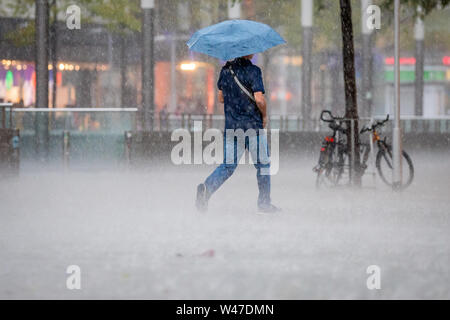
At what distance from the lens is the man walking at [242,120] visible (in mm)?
10930

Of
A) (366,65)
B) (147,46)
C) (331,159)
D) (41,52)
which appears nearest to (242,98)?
(331,159)

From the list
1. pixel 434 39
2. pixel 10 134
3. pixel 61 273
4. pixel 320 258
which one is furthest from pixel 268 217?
pixel 434 39

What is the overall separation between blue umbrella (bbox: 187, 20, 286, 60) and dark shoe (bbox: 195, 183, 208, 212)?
1402 mm

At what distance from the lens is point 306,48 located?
3431 cm

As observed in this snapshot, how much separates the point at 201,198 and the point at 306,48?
2364cm

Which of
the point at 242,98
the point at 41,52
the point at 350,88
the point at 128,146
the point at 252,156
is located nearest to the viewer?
the point at 242,98

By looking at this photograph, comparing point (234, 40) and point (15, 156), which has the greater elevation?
point (234, 40)

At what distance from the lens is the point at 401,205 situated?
497 inches

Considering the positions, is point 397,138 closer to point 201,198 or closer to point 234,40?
point 234,40

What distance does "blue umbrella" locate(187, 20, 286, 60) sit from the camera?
11.1 meters

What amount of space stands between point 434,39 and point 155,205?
1222 inches

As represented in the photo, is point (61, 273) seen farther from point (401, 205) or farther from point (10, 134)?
point (10, 134)

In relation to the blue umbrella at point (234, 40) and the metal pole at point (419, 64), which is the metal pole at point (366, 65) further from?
the blue umbrella at point (234, 40)

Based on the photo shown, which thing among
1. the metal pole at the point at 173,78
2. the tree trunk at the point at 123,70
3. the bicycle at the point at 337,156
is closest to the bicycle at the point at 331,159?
the bicycle at the point at 337,156
